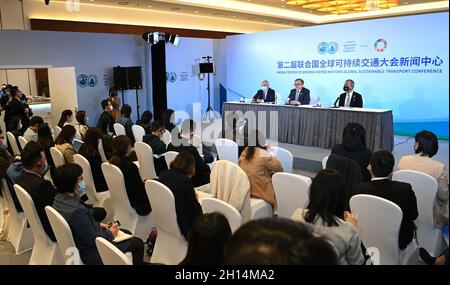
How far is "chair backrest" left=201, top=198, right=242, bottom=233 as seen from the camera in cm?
245

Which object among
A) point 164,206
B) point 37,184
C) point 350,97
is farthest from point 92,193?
point 350,97

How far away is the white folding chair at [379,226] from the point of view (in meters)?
2.48

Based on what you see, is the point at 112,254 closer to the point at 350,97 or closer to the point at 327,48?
the point at 350,97

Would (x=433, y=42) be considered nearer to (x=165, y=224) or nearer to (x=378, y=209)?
(x=378, y=209)

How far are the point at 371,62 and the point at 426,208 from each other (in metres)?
6.76

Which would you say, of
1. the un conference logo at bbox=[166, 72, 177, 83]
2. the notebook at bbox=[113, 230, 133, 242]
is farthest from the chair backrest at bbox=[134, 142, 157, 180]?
the un conference logo at bbox=[166, 72, 177, 83]

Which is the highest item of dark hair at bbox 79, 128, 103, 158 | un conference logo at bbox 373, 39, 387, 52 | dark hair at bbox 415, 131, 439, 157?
un conference logo at bbox 373, 39, 387, 52

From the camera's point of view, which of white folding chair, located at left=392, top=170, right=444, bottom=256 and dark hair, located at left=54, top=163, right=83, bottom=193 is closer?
dark hair, located at left=54, top=163, right=83, bottom=193

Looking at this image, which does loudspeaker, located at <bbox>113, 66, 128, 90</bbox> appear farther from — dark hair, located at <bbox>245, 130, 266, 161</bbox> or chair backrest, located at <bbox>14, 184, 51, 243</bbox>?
chair backrest, located at <bbox>14, 184, 51, 243</bbox>

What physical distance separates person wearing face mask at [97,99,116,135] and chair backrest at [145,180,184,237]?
391 centimetres

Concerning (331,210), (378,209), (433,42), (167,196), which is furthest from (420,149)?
(433,42)

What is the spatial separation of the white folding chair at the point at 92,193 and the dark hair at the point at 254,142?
1699 mm

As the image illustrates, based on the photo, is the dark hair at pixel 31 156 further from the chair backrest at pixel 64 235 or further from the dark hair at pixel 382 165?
the dark hair at pixel 382 165

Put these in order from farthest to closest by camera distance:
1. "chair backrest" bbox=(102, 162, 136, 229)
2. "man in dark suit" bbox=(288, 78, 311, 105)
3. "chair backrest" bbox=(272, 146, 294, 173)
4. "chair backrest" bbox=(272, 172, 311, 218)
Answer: "man in dark suit" bbox=(288, 78, 311, 105) → "chair backrest" bbox=(272, 146, 294, 173) → "chair backrest" bbox=(102, 162, 136, 229) → "chair backrest" bbox=(272, 172, 311, 218)
